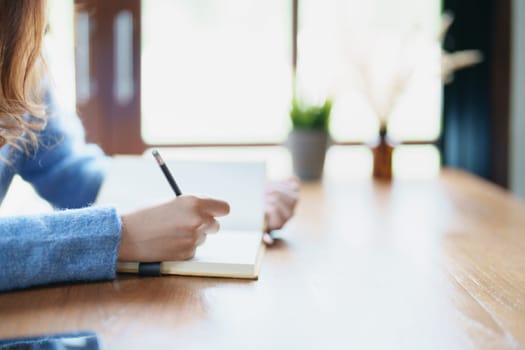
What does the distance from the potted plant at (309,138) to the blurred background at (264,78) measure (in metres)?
0.46

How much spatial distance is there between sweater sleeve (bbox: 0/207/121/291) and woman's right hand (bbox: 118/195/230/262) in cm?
2

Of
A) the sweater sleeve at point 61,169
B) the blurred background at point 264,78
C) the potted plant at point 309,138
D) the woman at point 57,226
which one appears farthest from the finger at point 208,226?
the blurred background at point 264,78

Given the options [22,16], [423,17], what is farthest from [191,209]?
[423,17]

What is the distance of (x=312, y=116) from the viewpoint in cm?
177

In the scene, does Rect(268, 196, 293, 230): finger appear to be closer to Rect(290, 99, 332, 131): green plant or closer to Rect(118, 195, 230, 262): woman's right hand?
Rect(118, 195, 230, 262): woman's right hand

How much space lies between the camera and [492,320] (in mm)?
610

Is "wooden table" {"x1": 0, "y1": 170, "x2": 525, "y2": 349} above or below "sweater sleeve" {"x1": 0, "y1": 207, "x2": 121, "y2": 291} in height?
below

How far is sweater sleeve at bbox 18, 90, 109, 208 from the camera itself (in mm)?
1113

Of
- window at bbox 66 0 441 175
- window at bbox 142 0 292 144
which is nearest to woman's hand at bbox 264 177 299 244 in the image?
window at bbox 66 0 441 175

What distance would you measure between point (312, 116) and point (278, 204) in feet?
2.61

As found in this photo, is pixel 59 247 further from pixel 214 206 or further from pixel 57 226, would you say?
pixel 214 206

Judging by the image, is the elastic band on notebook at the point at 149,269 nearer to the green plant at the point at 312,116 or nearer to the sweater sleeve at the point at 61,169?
the sweater sleeve at the point at 61,169

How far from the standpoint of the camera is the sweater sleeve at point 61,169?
3.65ft

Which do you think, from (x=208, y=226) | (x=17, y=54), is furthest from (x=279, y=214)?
(x=17, y=54)
